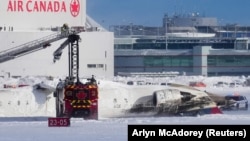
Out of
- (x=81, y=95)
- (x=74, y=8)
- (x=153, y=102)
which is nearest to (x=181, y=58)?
(x=74, y=8)

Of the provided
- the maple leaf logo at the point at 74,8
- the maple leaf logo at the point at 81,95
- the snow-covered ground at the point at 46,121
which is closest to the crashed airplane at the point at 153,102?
the snow-covered ground at the point at 46,121

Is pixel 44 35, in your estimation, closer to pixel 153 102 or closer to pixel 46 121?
pixel 153 102

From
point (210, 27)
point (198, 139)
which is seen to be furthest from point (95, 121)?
point (210, 27)

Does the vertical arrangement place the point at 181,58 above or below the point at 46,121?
above

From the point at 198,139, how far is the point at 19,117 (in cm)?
2102

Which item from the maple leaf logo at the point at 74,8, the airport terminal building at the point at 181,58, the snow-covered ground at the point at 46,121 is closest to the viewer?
the snow-covered ground at the point at 46,121

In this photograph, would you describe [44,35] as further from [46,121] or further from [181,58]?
[181,58]

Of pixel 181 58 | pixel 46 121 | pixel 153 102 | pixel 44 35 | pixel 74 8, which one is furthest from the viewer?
pixel 181 58

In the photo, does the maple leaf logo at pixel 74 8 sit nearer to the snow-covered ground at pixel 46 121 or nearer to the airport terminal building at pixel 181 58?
the snow-covered ground at pixel 46 121

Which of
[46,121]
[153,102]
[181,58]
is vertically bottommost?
[46,121]

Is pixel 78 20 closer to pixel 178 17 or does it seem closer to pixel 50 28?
pixel 50 28

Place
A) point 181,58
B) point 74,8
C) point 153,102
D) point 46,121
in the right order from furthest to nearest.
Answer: point 181,58
point 74,8
point 153,102
point 46,121

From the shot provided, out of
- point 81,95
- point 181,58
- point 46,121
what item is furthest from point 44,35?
point 181,58

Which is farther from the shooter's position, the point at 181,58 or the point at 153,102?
the point at 181,58
